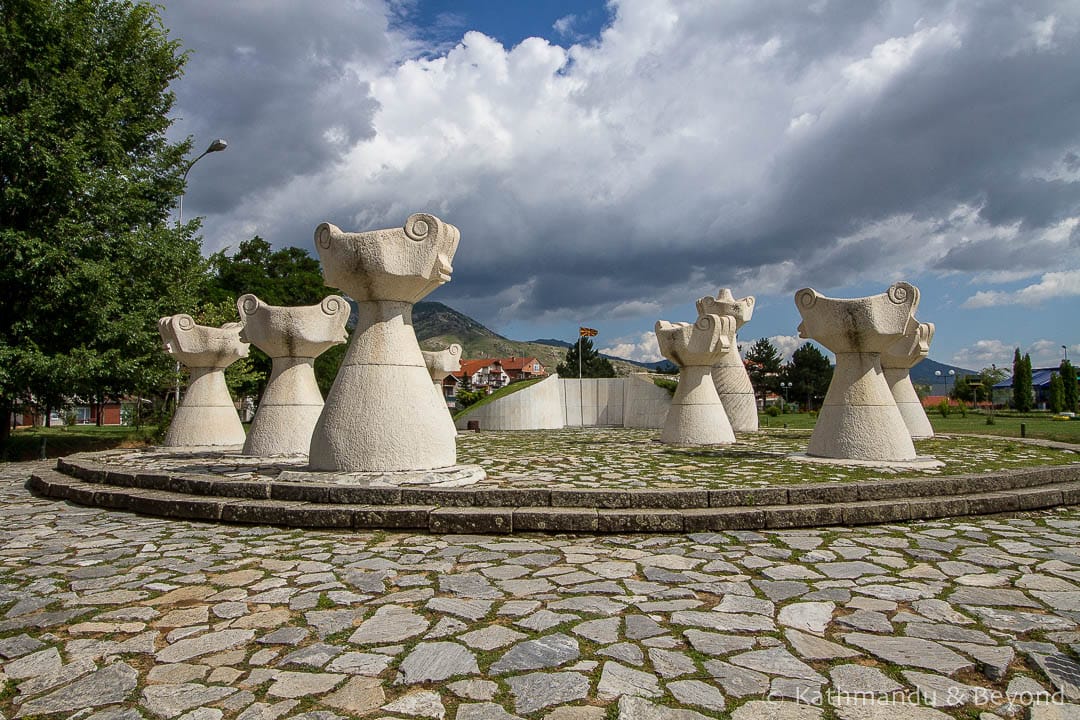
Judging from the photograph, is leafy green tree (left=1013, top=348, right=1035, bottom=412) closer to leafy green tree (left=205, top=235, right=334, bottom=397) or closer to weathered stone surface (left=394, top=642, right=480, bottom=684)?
leafy green tree (left=205, top=235, right=334, bottom=397)

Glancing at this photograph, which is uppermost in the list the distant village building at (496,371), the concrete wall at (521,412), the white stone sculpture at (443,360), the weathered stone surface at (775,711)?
the distant village building at (496,371)

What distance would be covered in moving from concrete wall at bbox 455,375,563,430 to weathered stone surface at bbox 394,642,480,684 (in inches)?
708

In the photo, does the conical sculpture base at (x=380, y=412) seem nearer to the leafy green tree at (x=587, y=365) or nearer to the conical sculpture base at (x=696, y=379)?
the conical sculpture base at (x=696, y=379)

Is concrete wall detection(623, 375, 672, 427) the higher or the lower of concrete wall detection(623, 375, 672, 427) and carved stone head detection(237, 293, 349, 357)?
the lower

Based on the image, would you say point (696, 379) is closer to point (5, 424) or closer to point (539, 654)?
point (539, 654)

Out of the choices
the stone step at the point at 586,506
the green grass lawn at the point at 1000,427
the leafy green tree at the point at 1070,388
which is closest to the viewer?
the stone step at the point at 586,506

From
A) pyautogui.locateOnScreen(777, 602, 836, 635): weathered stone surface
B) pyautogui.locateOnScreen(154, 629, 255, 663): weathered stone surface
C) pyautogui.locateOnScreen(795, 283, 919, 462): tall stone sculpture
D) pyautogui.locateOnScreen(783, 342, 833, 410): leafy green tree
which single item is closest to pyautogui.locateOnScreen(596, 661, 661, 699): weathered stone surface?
pyautogui.locateOnScreen(777, 602, 836, 635): weathered stone surface

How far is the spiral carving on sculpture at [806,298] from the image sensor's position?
361 inches

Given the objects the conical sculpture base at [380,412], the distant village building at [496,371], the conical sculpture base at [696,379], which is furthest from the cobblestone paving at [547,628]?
the distant village building at [496,371]

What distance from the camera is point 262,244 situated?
33.7 m

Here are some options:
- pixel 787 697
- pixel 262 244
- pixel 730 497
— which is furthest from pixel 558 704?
pixel 262 244

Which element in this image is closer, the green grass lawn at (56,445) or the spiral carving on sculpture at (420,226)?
the spiral carving on sculpture at (420,226)

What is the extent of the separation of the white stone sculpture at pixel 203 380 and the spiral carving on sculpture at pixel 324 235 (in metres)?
5.38

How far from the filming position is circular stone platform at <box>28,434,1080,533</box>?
18.5ft
